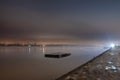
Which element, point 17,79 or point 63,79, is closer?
point 63,79

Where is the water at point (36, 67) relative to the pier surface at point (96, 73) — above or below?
below

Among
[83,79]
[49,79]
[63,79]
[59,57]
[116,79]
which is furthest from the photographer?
[59,57]

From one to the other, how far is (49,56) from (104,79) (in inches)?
2176

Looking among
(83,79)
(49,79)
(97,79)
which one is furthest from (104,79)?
(49,79)

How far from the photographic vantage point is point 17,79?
29031 millimetres

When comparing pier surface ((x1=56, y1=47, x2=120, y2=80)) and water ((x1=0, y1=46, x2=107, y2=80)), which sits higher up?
pier surface ((x1=56, y1=47, x2=120, y2=80))

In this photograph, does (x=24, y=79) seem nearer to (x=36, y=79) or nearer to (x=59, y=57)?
(x=36, y=79)

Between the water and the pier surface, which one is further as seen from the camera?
the water

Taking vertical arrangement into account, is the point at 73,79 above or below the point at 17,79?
above

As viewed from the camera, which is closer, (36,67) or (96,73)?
(96,73)

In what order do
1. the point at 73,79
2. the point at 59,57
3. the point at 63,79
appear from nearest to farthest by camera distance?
the point at 73,79 < the point at 63,79 < the point at 59,57

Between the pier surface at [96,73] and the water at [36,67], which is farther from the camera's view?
the water at [36,67]

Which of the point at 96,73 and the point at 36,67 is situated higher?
the point at 96,73

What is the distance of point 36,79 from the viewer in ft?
97.4
